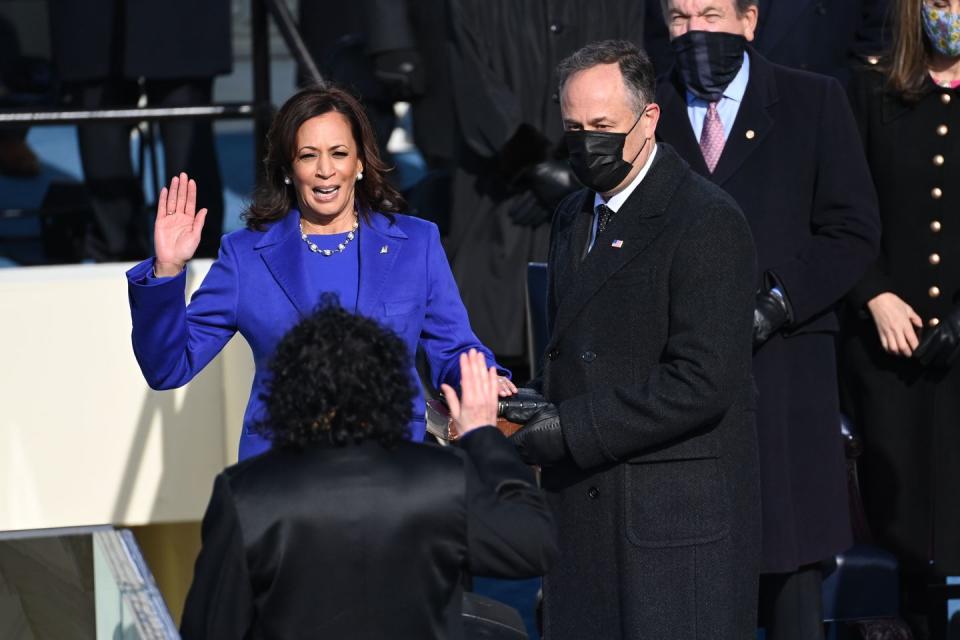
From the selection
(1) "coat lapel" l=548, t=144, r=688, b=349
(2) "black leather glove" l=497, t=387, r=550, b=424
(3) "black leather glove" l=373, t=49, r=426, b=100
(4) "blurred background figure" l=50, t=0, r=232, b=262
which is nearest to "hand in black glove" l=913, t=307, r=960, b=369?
(1) "coat lapel" l=548, t=144, r=688, b=349

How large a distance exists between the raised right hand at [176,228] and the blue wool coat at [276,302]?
1.2 inches

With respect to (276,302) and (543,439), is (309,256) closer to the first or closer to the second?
(276,302)

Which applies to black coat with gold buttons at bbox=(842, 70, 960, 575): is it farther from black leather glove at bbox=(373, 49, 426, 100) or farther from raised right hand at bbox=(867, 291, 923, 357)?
black leather glove at bbox=(373, 49, 426, 100)

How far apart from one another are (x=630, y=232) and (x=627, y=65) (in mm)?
283

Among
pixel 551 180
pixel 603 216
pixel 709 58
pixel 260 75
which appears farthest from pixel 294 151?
pixel 551 180

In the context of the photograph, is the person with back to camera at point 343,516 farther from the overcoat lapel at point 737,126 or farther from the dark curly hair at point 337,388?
the overcoat lapel at point 737,126

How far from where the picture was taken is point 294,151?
3.13 metres

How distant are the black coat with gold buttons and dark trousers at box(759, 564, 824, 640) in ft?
1.25

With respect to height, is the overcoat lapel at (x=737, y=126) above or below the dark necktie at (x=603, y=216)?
above

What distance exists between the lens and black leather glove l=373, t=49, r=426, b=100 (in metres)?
5.63

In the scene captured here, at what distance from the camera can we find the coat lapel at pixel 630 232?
9.55 ft

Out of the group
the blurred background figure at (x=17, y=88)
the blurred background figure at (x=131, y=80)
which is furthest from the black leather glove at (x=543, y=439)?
the blurred background figure at (x=17, y=88)

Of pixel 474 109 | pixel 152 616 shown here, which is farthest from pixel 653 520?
pixel 474 109

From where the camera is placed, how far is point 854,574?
402cm
